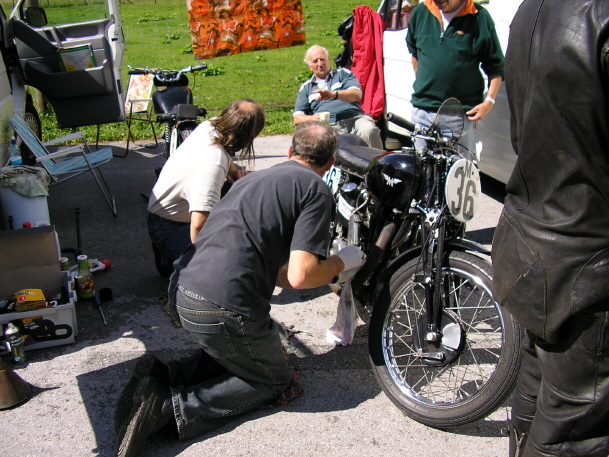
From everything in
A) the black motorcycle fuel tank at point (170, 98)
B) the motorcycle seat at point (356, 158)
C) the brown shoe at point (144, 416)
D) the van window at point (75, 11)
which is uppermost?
the van window at point (75, 11)

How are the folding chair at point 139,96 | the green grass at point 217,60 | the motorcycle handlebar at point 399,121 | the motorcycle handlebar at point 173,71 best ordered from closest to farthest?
the motorcycle handlebar at point 399,121 < the motorcycle handlebar at point 173,71 < the folding chair at point 139,96 < the green grass at point 217,60

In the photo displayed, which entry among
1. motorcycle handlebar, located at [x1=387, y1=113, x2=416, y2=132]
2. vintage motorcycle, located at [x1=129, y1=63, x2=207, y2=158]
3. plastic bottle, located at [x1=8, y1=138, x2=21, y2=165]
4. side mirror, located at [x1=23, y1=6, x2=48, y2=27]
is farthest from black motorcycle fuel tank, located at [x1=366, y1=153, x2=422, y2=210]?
side mirror, located at [x1=23, y1=6, x2=48, y2=27]

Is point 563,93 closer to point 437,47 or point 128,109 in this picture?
point 437,47

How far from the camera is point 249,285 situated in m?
2.67

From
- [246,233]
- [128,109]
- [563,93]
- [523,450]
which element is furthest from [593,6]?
[128,109]

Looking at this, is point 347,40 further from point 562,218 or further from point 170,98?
point 562,218

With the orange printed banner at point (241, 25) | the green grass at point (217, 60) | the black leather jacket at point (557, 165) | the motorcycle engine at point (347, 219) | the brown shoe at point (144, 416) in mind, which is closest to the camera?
the black leather jacket at point (557, 165)

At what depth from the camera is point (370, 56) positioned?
22.8 feet

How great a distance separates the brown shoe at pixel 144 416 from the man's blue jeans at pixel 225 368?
0.17ft

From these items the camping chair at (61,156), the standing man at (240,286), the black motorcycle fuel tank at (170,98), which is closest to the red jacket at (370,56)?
the black motorcycle fuel tank at (170,98)

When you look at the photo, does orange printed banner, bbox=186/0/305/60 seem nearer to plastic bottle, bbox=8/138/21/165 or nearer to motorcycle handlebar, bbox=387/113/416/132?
plastic bottle, bbox=8/138/21/165

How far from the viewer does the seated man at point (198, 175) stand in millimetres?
3529

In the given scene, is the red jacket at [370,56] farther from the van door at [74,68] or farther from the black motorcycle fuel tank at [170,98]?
the van door at [74,68]

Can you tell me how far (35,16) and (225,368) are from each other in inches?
221
